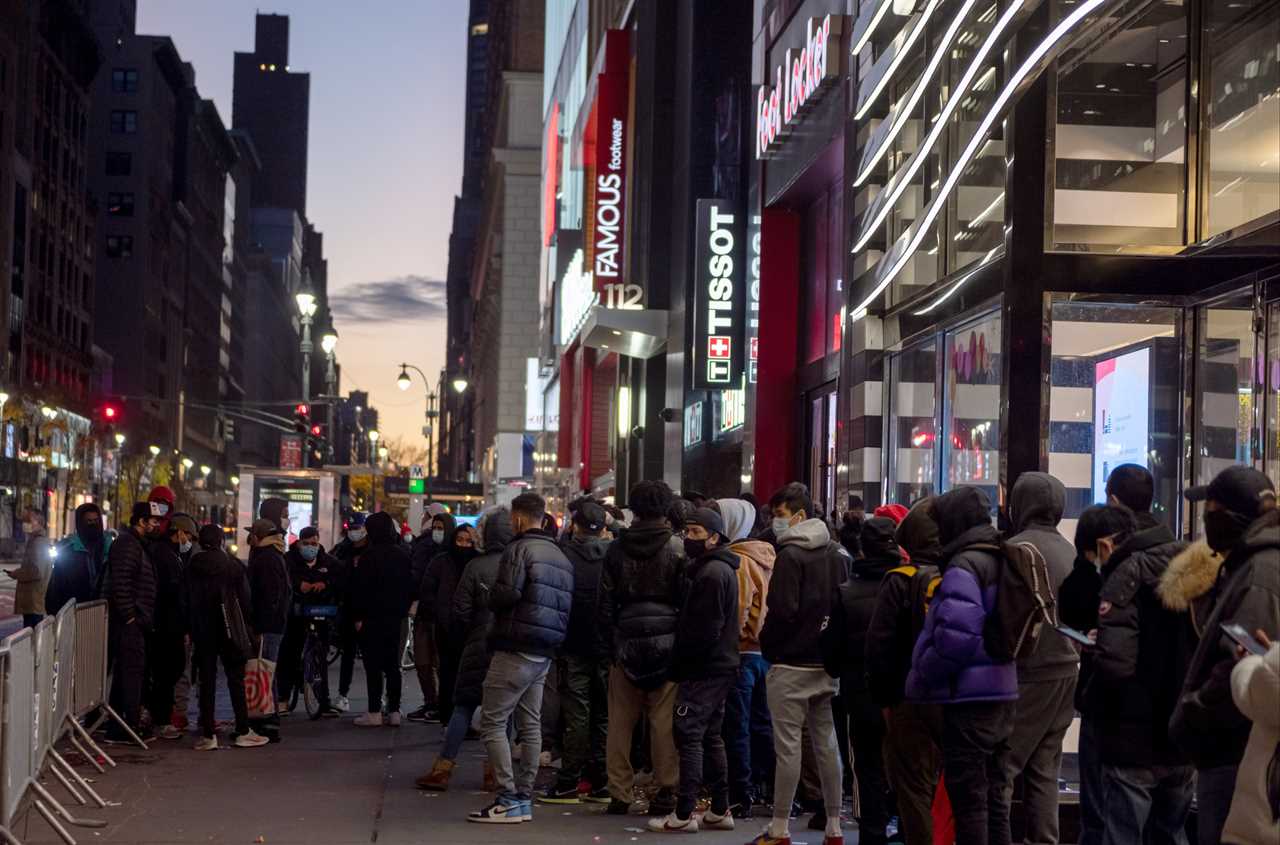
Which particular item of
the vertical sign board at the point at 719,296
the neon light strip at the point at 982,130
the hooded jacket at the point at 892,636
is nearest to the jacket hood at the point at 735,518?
the hooded jacket at the point at 892,636

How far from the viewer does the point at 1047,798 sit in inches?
338

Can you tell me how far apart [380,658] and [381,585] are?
80cm

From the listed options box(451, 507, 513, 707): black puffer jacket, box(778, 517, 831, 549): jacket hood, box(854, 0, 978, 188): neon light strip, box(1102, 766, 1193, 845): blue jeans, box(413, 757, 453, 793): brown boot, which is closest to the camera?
box(1102, 766, 1193, 845): blue jeans

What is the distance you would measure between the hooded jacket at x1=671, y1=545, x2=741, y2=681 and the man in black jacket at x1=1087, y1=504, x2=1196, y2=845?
3248mm

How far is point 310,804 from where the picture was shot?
470 inches

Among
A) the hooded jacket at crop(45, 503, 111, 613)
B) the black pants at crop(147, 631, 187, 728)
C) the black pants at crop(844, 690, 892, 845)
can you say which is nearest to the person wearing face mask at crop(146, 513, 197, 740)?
the black pants at crop(147, 631, 187, 728)

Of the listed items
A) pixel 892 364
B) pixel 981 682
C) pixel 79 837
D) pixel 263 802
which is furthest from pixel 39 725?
pixel 892 364

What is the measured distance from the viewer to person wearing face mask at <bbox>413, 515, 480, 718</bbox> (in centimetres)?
1562

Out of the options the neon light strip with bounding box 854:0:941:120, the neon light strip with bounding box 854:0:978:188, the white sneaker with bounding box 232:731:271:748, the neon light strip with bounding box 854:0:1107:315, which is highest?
the neon light strip with bounding box 854:0:941:120

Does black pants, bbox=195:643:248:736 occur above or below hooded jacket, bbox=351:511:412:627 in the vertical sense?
below

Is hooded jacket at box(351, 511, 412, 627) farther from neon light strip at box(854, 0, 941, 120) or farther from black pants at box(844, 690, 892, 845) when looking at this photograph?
black pants at box(844, 690, 892, 845)

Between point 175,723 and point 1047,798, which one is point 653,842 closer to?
point 1047,798

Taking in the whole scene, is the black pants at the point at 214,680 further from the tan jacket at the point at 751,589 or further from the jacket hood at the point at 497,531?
the tan jacket at the point at 751,589

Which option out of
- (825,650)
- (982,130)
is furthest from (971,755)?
(982,130)
